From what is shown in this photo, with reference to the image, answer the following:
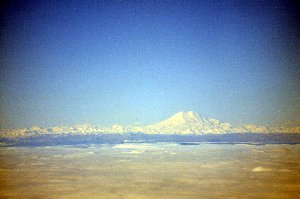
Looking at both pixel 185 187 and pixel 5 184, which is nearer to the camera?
pixel 185 187

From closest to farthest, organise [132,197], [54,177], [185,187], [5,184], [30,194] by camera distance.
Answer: [132,197] < [30,194] < [185,187] < [5,184] < [54,177]

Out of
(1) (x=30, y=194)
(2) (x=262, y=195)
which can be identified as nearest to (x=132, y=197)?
(1) (x=30, y=194)

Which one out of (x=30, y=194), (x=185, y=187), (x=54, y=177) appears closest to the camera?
(x=30, y=194)

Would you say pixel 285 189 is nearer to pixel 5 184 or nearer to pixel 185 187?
pixel 185 187

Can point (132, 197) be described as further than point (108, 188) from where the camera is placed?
No

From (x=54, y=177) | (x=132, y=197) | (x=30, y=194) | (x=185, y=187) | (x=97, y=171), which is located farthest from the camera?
(x=97, y=171)

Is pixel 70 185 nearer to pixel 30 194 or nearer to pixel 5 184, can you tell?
pixel 30 194

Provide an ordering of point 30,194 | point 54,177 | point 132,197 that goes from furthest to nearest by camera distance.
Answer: point 54,177 → point 30,194 → point 132,197

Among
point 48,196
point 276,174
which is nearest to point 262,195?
point 276,174
